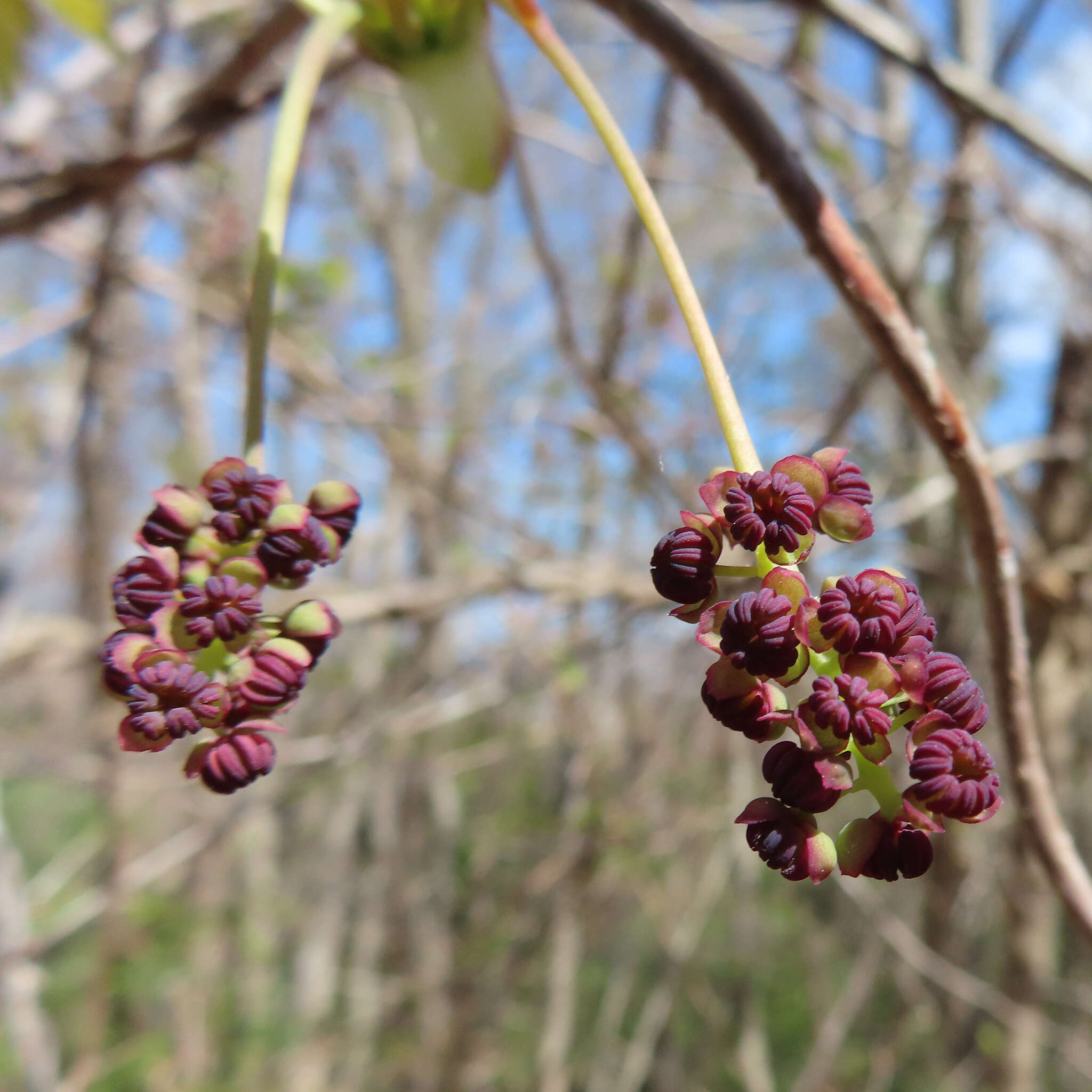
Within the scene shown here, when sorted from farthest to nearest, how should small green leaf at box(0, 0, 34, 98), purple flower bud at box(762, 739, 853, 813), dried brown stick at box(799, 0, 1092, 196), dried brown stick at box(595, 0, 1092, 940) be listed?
dried brown stick at box(799, 0, 1092, 196) → small green leaf at box(0, 0, 34, 98) → dried brown stick at box(595, 0, 1092, 940) → purple flower bud at box(762, 739, 853, 813)

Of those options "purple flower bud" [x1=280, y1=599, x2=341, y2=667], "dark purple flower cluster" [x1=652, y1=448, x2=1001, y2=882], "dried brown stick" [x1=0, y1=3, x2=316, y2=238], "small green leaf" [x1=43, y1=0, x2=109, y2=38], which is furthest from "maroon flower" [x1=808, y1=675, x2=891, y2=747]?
"dried brown stick" [x1=0, y1=3, x2=316, y2=238]

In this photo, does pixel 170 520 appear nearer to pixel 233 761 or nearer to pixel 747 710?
pixel 233 761

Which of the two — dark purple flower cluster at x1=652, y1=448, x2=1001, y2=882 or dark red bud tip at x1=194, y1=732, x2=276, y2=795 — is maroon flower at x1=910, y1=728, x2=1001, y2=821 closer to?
dark purple flower cluster at x1=652, y1=448, x2=1001, y2=882

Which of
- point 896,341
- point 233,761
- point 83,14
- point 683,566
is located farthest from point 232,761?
point 83,14

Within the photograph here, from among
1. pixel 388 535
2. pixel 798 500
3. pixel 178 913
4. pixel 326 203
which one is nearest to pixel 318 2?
pixel 798 500

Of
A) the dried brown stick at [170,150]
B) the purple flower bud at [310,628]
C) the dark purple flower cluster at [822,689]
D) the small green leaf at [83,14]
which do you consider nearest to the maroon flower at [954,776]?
the dark purple flower cluster at [822,689]

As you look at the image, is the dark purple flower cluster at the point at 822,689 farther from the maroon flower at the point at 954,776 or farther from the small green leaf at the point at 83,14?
the small green leaf at the point at 83,14
